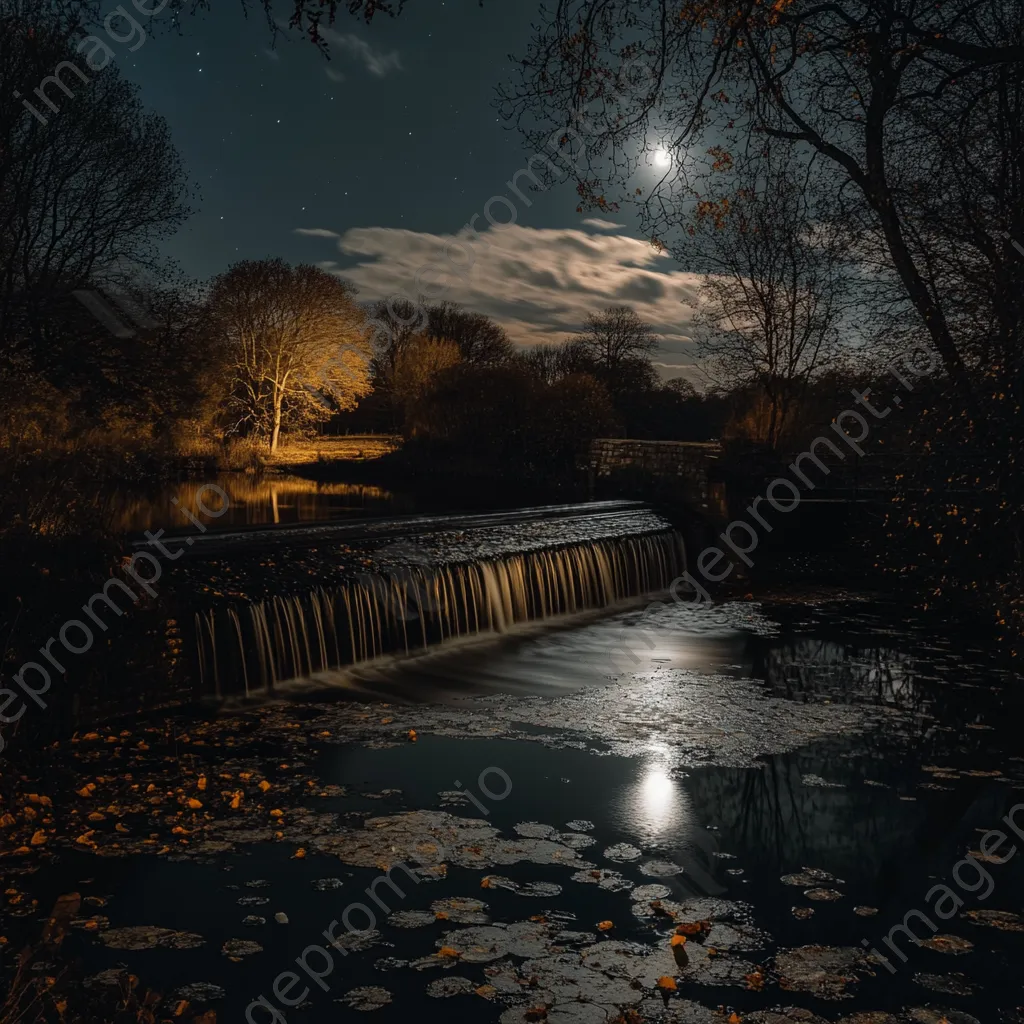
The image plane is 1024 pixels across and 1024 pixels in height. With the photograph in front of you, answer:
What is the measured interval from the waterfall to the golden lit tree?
1116 inches

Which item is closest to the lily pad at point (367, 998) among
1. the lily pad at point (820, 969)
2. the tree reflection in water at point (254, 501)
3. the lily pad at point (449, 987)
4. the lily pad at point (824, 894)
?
the lily pad at point (449, 987)

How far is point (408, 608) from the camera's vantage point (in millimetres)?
12242

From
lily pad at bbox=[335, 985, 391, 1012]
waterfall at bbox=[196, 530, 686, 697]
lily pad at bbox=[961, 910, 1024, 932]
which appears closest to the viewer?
lily pad at bbox=[335, 985, 391, 1012]

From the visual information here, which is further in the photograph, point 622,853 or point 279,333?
point 279,333

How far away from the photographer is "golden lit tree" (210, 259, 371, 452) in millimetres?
41750

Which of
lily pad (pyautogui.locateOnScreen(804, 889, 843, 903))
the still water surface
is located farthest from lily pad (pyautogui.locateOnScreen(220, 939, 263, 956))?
lily pad (pyautogui.locateOnScreen(804, 889, 843, 903))

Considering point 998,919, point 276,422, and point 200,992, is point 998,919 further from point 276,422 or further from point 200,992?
point 276,422

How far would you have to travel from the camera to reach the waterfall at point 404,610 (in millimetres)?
10039

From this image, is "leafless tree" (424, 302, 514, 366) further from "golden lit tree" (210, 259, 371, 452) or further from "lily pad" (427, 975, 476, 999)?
"lily pad" (427, 975, 476, 999)

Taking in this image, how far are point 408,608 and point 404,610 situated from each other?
0.08 m

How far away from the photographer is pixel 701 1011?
4.34m

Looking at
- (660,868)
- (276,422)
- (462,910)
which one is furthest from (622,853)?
(276,422)

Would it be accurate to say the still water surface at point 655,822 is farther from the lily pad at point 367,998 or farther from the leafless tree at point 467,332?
the leafless tree at point 467,332

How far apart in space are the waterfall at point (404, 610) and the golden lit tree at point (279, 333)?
2834 cm
